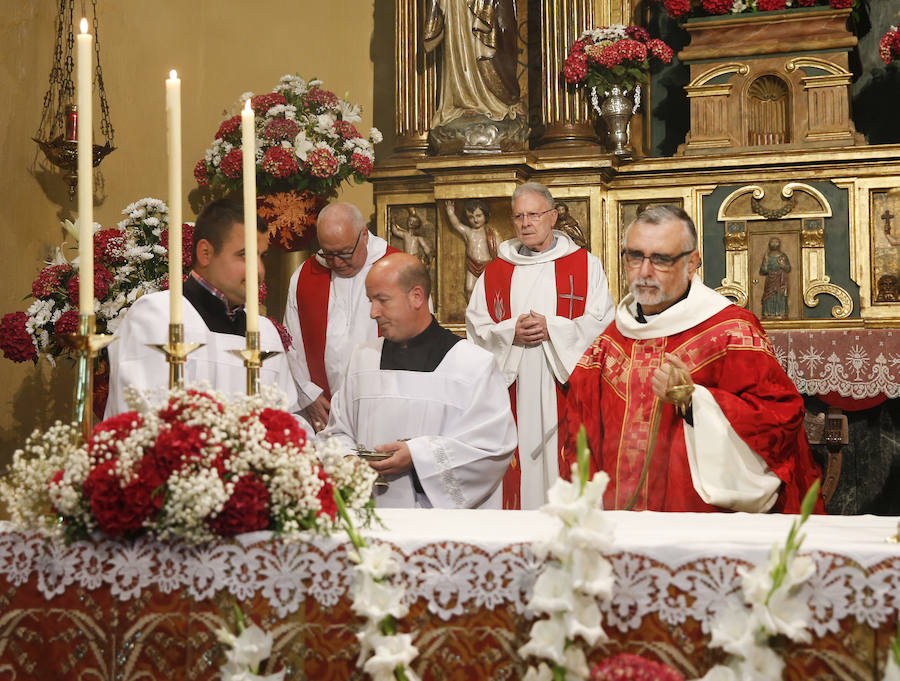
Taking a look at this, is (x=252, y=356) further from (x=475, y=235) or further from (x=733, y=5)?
(x=733, y=5)

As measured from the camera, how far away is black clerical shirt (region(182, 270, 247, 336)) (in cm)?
450

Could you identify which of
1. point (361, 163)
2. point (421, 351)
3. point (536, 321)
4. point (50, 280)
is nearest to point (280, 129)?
point (361, 163)

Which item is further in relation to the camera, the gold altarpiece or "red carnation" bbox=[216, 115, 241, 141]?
"red carnation" bbox=[216, 115, 241, 141]

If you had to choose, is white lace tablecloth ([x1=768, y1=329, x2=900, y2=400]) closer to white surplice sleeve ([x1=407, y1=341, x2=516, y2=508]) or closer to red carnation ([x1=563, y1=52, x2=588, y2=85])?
red carnation ([x1=563, y1=52, x2=588, y2=85])

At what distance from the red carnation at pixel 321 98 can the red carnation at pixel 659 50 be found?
6.66ft

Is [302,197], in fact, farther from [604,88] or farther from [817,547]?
[817,547]

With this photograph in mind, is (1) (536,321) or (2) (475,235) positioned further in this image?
(2) (475,235)

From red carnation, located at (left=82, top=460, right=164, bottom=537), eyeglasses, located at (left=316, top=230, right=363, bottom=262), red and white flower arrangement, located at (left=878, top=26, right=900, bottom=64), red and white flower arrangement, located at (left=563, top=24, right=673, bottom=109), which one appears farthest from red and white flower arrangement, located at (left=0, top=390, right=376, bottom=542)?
red and white flower arrangement, located at (left=878, top=26, right=900, bottom=64)

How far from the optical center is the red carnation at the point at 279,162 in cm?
690

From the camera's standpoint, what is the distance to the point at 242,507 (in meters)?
2.34

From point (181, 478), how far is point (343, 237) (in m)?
4.31

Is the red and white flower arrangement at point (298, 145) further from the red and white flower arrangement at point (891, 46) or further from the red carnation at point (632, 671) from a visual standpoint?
the red carnation at point (632, 671)

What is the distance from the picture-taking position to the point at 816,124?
23.7ft

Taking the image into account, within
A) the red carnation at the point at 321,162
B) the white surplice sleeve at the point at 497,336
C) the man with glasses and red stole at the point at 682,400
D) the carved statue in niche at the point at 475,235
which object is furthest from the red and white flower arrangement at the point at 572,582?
the carved statue in niche at the point at 475,235
